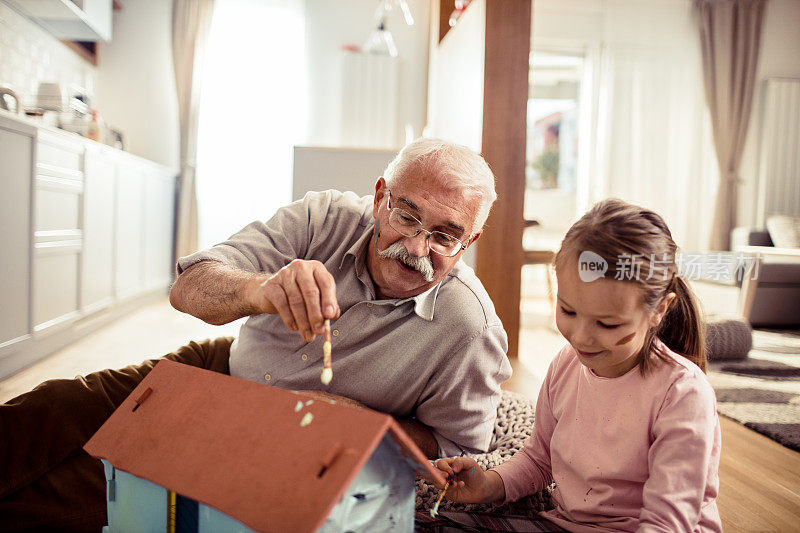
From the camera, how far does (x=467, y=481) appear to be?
3.37ft

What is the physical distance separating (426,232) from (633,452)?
1.93 ft

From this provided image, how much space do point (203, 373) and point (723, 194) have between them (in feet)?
5.73

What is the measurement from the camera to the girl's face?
0.87 meters

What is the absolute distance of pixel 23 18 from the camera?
372cm

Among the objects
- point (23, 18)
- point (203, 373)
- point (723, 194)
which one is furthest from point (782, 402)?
point (23, 18)

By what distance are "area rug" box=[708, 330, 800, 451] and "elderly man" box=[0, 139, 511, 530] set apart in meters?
1.25

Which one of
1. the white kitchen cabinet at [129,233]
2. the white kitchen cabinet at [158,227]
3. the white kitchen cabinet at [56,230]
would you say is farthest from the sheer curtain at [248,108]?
the white kitchen cabinet at [56,230]

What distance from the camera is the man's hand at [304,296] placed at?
82 centimetres

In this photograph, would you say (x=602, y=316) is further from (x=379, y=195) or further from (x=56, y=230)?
(x=56, y=230)

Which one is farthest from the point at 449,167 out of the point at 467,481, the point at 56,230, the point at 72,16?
the point at 72,16

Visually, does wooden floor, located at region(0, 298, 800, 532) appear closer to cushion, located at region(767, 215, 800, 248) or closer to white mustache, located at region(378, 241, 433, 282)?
cushion, located at region(767, 215, 800, 248)

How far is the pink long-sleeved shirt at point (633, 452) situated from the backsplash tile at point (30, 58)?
3.86 meters

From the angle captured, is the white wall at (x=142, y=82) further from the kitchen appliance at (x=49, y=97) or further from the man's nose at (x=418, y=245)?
the man's nose at (x=418, y=245)

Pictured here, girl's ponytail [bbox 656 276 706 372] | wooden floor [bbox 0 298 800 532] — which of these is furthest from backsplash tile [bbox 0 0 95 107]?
girl's ponytail [bbox 656 276 706 372]
